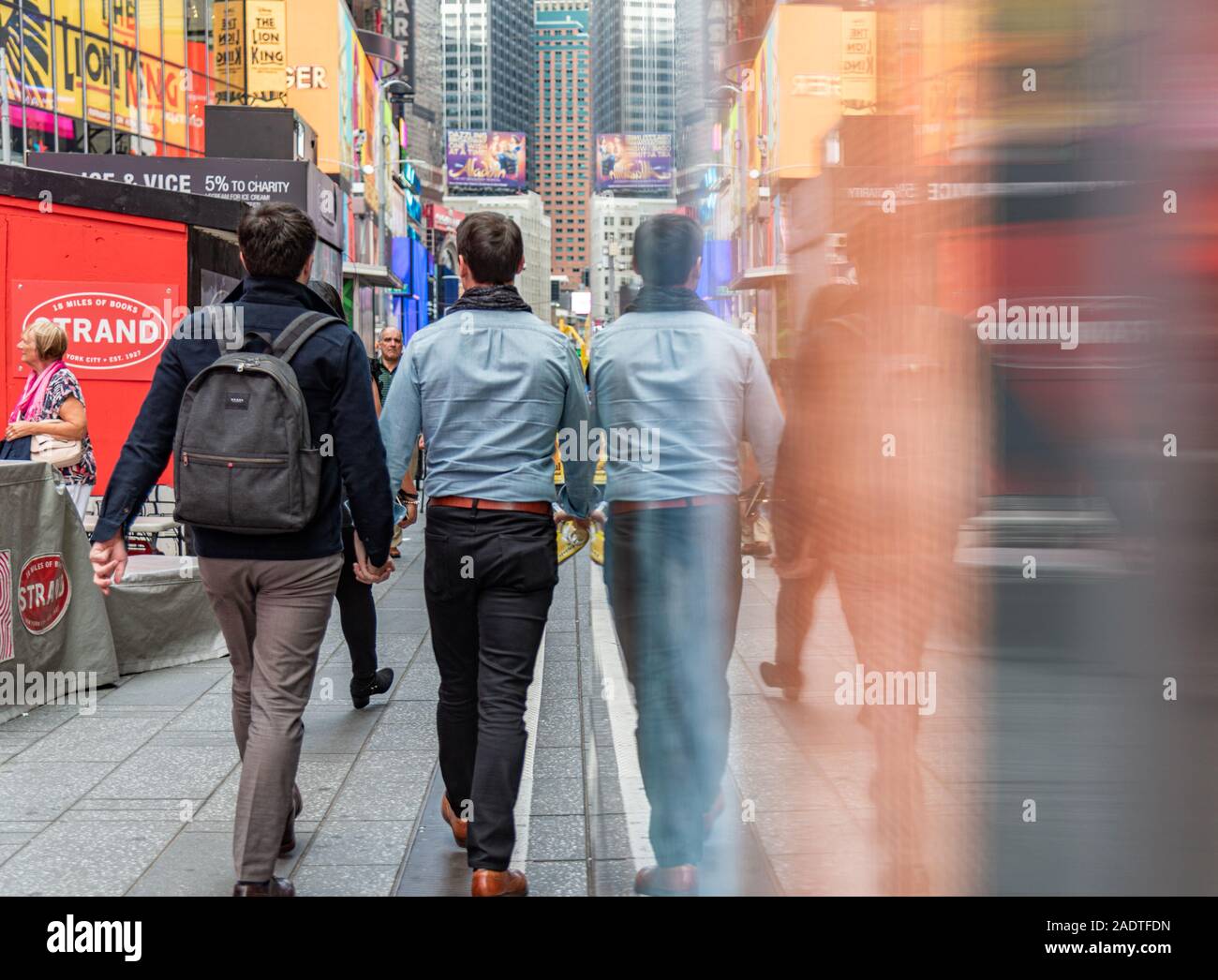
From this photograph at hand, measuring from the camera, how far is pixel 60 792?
188 inches

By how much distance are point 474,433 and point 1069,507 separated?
2.01m

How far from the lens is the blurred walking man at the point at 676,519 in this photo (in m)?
2.99

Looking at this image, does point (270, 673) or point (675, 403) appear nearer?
point (675, 403)

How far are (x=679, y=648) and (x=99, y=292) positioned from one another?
7.30m

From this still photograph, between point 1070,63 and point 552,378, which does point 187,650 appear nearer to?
point 552,378

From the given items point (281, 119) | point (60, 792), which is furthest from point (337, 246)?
point (60, 792)

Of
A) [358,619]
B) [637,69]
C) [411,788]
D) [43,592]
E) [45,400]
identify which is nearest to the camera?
[637,69]

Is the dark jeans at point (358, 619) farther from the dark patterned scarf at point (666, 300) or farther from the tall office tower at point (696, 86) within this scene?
the tall office tower at point (696, 86)

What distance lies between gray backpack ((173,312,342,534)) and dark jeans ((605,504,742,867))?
920 mm

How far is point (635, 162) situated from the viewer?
297 cm

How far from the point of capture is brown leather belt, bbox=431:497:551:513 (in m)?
3.78

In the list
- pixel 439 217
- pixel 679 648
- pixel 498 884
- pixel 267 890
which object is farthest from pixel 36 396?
pixel 439 217

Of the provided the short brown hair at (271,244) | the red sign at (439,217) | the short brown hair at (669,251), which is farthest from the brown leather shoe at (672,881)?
the red sign at (439,217)

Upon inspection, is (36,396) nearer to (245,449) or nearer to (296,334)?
(296,334)
